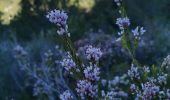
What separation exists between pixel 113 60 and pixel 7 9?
21.2ft

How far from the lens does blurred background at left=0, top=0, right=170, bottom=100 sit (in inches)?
321

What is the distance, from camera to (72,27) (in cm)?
1023

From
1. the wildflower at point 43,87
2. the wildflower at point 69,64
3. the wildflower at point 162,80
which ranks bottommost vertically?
the wildflower at point 69,64

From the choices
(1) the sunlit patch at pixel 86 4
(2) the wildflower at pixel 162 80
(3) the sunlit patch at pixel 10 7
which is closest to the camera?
(2) the wildflower at pixel 162 80

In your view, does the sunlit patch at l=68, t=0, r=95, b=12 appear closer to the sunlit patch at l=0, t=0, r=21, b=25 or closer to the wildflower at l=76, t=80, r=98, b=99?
the sunlit patch at l=0, t=0, r=21, b=25

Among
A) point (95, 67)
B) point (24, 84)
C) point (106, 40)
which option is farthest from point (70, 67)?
point (106, 40)

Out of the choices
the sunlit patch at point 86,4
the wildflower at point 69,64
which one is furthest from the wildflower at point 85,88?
the sunlit patch at point 86,4

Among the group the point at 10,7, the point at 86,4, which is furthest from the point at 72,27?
the point at 86,4

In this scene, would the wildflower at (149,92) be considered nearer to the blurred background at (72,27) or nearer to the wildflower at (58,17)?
the wildflower at (58,17)

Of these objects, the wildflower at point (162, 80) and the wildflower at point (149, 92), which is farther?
the wildflower at point (162, 80)

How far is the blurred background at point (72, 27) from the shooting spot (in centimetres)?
815

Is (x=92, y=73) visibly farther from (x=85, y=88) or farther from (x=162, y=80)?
(x=162, y=80)

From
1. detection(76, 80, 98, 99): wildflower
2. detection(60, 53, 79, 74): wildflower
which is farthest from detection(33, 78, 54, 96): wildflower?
detection(76, 80, 98, 99): wildflower

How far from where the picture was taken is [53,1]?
13117mm
